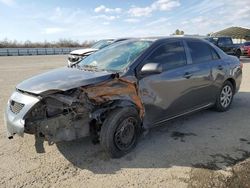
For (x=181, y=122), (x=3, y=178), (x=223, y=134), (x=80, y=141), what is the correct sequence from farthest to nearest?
(x=181, y=122) < (x=223, y=134) < (x=80, y=141) < (x=3, y=178)

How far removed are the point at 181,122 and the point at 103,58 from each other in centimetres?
199

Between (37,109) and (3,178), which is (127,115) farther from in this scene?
(3,178)

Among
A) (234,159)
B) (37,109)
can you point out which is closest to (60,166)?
(37,109)

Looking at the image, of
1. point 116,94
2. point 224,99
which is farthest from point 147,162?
point 224,99

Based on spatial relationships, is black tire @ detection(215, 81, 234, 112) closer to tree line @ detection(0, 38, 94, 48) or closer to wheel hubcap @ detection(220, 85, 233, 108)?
wheel hubcap @ detection(220, 85, 233, 108)

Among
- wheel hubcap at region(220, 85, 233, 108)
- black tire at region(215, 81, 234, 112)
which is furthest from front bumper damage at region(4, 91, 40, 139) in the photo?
wheel hubcap at region(220, 85, 233, 108)

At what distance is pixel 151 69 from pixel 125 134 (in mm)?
1021

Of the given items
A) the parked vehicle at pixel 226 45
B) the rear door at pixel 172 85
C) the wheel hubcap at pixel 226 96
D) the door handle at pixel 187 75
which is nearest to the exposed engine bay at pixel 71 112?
the rear door at pixel 172 85

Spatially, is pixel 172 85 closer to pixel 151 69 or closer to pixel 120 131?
pixel 151 69

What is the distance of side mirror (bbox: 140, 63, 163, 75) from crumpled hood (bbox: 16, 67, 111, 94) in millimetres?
541

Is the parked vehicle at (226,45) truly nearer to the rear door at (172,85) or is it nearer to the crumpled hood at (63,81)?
the rear door at (172,85)

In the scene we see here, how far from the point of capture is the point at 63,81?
3.70 metres

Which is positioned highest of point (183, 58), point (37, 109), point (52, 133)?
point (183, 58)

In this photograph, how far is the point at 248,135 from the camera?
182 inches
